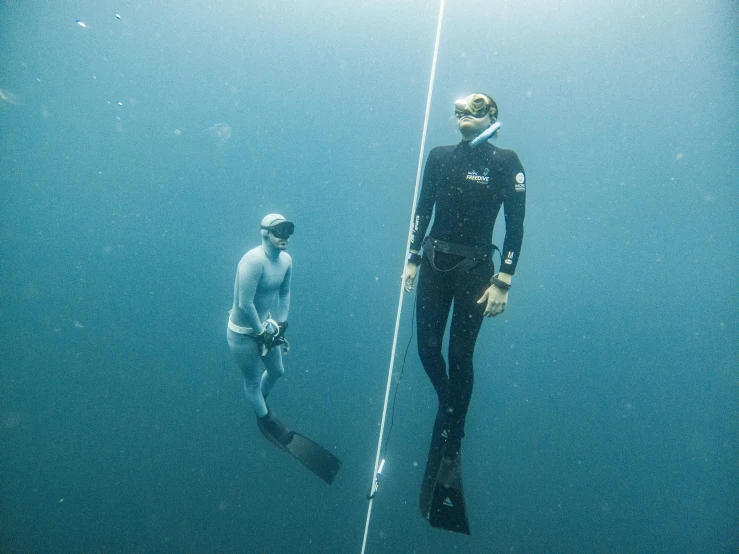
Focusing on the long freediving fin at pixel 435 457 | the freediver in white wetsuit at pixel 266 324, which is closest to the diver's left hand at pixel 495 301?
the long freediving fin at pixel 435 457

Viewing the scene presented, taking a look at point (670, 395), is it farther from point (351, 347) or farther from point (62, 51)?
point (62, 51)

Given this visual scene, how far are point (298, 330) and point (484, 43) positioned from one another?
3.73 m

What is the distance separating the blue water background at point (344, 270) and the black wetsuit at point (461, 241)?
164cm

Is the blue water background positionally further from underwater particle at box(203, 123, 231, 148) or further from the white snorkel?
the white snorkel

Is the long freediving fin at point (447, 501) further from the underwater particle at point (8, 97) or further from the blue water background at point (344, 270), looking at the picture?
the underwater particle at point (8, 97)

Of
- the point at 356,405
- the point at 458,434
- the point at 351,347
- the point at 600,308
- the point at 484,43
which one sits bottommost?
the point at 356,405

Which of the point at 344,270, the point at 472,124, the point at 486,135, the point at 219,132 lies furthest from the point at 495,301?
the point at 219,132

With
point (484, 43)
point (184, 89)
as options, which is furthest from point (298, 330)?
point (484, 43)

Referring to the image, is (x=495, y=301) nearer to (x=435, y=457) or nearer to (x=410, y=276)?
(x=410, y=276)

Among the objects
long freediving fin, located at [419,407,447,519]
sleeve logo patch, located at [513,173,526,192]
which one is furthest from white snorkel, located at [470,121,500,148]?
long freediving fin, located at [419,407,447,519]

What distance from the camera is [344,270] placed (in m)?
3.97

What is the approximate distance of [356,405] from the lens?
4.16m

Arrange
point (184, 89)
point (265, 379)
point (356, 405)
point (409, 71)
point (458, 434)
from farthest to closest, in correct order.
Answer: point (356, 405) < point (184, 89) < point (409, 71) < point (265, 379) < point (458, 434)

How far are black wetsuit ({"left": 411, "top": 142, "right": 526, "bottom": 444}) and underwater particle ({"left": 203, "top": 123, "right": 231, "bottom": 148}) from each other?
2802 millimetres
